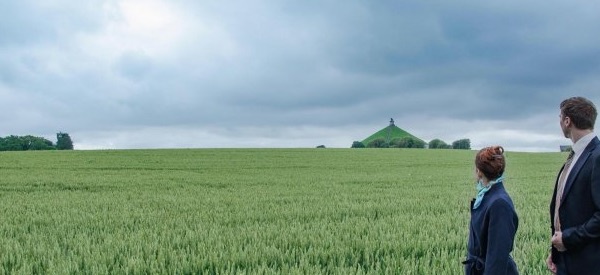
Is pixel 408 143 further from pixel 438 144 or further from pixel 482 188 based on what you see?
pixel 482 188

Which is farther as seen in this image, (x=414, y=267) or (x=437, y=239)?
(x=437, y=239)

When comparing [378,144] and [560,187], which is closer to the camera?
[560,187]

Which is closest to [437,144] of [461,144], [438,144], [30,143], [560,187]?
[438,144]

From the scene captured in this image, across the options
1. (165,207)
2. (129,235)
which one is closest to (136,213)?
(165,207)

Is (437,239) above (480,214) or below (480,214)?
below

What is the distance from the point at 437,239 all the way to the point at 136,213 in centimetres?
671

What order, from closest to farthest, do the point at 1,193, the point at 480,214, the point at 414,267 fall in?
the point at 480,214 < the point at 414,267 < the point at 1,193

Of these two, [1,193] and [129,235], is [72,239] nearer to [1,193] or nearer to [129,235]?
[129,235]

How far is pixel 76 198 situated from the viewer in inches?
610

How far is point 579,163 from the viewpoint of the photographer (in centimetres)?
362

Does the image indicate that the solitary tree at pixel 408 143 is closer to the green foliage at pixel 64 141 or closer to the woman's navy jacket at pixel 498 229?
the green foliage at pixel 64 141

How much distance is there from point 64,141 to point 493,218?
3784 inches

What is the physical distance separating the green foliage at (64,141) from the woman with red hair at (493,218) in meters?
94.2

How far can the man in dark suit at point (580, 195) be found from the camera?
3488 millimetres
